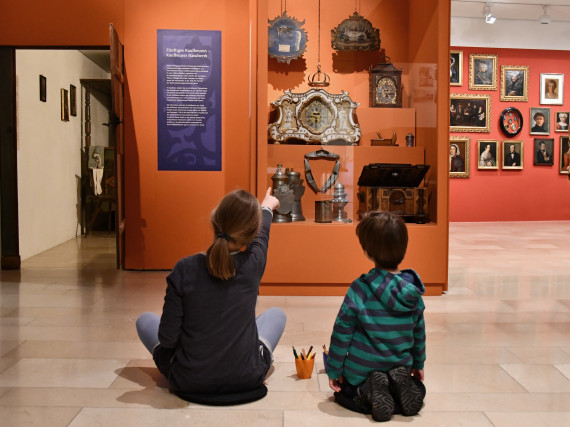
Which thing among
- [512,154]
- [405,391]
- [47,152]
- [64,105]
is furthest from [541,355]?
[512,154]

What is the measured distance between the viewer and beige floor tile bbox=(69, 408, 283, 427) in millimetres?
2711

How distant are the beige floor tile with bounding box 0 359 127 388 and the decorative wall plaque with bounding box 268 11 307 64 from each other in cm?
366

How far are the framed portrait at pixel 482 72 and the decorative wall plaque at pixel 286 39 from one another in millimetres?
7632

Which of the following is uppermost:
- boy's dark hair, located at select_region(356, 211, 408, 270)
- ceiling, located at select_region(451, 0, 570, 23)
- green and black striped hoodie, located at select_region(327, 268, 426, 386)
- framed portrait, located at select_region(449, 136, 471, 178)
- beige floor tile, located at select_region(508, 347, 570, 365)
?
ceiling, located at select_region(451, 0, 570, 23)

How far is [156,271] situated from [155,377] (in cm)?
368

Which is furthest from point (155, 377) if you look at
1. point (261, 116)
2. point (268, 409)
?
point (261, 116)

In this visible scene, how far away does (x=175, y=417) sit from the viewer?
2.78m

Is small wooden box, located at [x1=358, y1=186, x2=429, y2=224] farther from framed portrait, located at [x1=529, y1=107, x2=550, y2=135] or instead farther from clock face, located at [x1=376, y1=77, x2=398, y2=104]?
framed portrait, located at [x1=529, y1=107, x2=550, y2=135]

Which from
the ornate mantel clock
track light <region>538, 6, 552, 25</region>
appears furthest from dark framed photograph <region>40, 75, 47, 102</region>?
track light <region>538, 6, 552, 25</region>

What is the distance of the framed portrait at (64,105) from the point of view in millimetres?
9719

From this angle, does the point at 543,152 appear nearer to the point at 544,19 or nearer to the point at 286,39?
the point at 544,19

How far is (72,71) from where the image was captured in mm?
10352

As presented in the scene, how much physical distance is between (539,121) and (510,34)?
1927mm

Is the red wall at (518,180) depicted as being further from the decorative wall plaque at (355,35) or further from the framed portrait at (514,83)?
the decorative wall plaque at (355,35)
